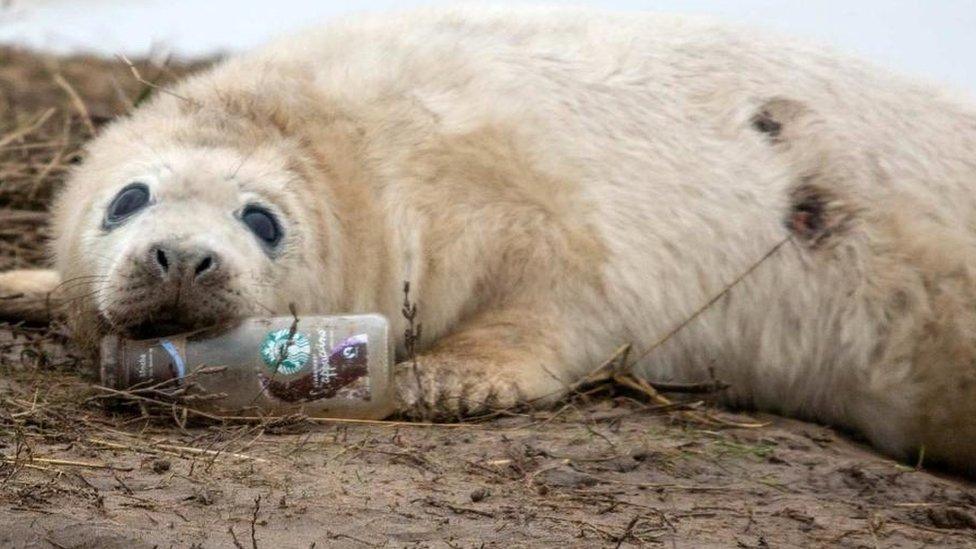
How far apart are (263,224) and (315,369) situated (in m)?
0.49

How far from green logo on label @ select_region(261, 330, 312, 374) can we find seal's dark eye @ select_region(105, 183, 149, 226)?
551mm

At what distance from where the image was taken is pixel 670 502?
3.61 metres

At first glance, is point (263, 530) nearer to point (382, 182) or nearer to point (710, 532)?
point (710, 532)

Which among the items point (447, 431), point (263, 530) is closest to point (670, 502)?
point (447, 431)

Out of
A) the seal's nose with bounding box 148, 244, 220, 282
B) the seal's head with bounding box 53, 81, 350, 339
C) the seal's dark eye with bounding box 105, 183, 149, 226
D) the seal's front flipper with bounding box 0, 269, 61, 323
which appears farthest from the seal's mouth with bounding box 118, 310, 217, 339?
the seal's front flipper with bounding box 0, 269, 61, 323

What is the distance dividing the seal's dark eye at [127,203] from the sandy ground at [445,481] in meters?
0.46

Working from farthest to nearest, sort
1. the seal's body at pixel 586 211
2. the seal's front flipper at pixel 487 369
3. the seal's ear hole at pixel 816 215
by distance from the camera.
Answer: the seal's ear hole at pixel 816 215
the seal's body at pixel 586 211
the seal's front flipper at pixel 487 369

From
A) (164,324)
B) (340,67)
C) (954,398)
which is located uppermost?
(340,67)

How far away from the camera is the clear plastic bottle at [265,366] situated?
4.01 metres

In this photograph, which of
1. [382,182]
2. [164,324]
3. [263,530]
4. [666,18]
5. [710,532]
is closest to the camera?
[263,530]

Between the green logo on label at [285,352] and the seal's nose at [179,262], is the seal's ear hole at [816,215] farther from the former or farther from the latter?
the seal's nose at [179,262]

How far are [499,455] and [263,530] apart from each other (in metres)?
0.93

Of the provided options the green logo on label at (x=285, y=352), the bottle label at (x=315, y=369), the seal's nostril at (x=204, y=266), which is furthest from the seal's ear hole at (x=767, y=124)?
the seal's nostril at (x=204, y=266)

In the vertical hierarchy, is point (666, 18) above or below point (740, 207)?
above
